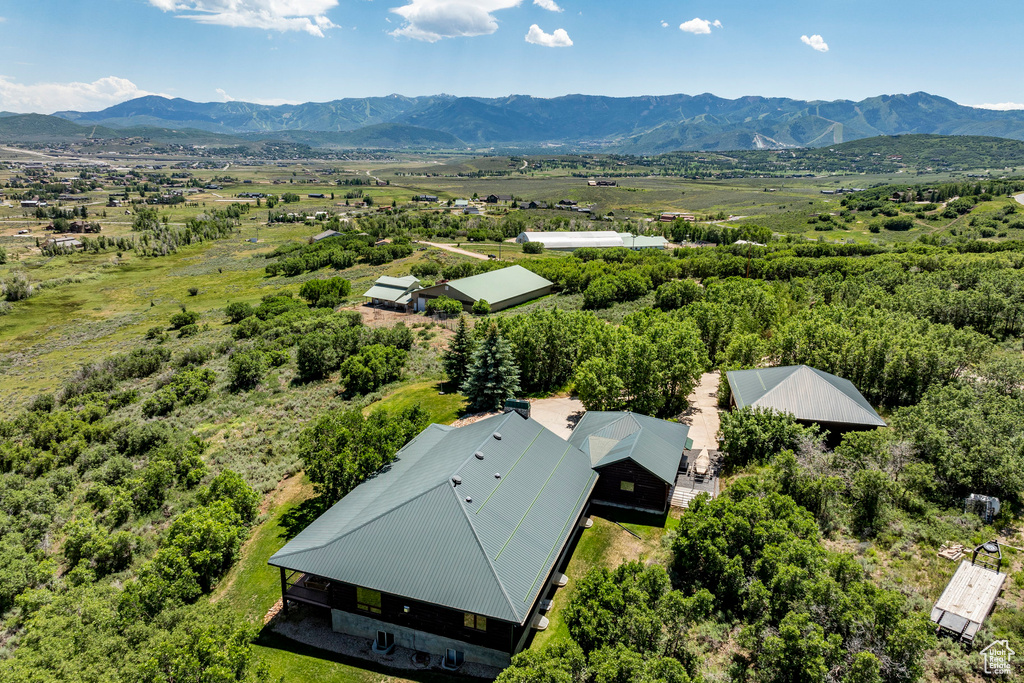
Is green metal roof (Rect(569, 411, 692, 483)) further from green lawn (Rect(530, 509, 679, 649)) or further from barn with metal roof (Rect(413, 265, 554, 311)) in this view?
barn with metal roof (Rect(413, 265, 554, 311))

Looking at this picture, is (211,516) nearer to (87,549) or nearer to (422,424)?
(87,549)

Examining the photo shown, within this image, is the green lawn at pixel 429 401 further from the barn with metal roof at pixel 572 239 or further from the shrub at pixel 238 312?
the barn with metal roof at pixel 572 239

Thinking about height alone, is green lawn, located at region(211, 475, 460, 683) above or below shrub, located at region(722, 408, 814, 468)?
below

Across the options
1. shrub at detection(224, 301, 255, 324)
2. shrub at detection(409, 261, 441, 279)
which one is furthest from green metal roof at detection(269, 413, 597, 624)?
shrub at detection(409, 261, 441, 279)

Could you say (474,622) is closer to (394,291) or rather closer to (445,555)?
(445,555)

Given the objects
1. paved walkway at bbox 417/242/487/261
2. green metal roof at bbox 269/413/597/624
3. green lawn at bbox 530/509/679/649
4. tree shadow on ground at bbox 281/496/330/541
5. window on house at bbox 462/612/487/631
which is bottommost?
tree shadow on ground at bbox 281/496/330/541

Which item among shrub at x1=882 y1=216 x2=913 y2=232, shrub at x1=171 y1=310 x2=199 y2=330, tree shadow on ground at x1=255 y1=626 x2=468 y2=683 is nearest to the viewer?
tree shadow on ground at x1=255 y1=626 x2=468 y2=683

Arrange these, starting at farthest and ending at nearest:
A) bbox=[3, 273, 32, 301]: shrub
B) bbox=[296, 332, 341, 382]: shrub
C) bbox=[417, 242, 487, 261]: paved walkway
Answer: bbox=[417, 242, 487, 261]: paved walkway < bbox=[3, 273, 32, 301]: shrub < bbox=[296, 332, 341, 382]: shrub

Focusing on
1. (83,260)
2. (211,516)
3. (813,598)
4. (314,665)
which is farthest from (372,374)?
(83,260)

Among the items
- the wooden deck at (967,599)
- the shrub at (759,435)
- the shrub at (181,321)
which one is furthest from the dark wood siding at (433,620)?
the shrub at (181,321)
